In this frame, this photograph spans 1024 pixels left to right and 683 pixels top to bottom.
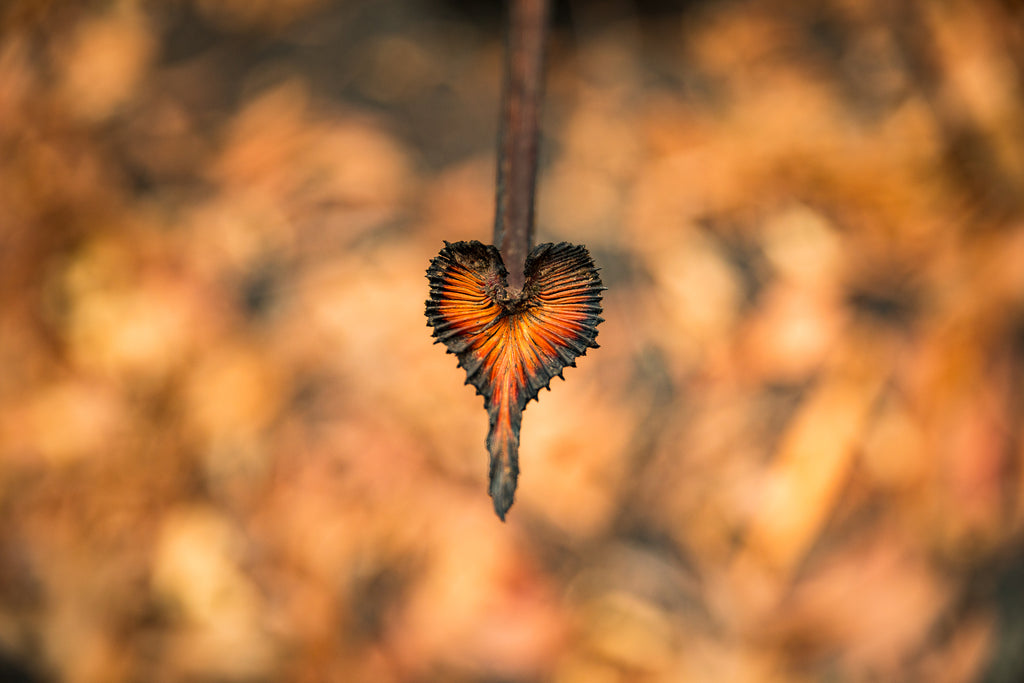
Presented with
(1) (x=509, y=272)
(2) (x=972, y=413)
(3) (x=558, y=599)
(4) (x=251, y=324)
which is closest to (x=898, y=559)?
(2) (x=972, y=413)

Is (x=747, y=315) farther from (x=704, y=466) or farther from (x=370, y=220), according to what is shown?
(x=370, y=220)

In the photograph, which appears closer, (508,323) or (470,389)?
(508,323)

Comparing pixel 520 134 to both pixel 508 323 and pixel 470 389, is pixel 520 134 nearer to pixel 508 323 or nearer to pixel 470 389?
pixel 508 323

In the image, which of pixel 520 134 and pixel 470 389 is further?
pixel 470 389

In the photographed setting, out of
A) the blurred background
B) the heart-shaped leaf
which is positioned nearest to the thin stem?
the heart-shaped leaf

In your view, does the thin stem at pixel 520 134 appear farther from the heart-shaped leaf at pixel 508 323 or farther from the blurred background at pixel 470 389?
the blurred background at pixel 470 389

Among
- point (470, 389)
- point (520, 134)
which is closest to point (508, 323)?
point (520, 134)

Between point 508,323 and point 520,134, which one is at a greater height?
point 520,134
